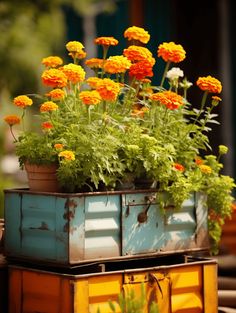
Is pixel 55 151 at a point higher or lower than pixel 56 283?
higher

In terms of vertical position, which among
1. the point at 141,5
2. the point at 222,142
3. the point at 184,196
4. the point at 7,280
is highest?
the point at 141,5

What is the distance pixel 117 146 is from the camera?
3934 millimetres

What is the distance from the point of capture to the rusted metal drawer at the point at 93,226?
12.4 ft

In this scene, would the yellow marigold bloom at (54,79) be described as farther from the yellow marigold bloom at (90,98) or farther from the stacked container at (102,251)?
the stacked container at (102,251)

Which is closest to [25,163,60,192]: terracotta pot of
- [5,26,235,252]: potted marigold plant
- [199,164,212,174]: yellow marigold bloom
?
[5,26,235,252]: potted marigold plant

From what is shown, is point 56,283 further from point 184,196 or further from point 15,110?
point 15,110

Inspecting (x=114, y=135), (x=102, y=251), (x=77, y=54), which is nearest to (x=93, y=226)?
(x=102, y=251)

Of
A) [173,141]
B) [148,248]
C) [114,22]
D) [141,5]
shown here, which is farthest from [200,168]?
[114,22]

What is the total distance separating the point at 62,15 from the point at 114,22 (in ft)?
3.88

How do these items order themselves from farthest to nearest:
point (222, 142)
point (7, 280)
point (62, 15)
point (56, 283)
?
point (62, 15) < point (222, 142) < point (7, 280) < point (56, 283)

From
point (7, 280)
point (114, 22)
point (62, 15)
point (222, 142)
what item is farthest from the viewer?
point (62, 15)

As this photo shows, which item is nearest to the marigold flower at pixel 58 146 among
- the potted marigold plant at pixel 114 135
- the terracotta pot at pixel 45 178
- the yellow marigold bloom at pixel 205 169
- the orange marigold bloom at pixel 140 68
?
the potted marigold plant at pixel 114 135

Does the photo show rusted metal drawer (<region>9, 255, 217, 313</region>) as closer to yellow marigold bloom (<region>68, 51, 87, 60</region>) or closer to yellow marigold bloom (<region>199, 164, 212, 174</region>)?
yellow marigold bloom (<region>199, 164, 212, 174</region>)

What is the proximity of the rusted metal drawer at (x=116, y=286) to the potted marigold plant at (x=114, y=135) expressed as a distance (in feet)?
0.97
